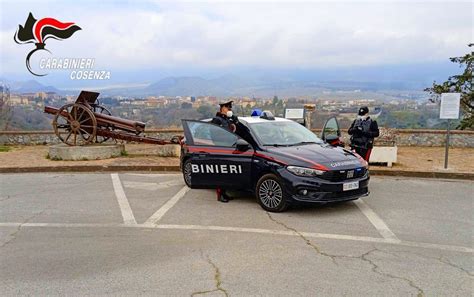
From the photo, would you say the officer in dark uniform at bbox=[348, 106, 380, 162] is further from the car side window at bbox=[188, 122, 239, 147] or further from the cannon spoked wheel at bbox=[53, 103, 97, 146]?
the cannon spoked wheel at bbox=[53, 103, 97, 146]

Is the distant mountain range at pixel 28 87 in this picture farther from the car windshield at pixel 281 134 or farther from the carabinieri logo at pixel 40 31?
the car windshield at pixel 281 134

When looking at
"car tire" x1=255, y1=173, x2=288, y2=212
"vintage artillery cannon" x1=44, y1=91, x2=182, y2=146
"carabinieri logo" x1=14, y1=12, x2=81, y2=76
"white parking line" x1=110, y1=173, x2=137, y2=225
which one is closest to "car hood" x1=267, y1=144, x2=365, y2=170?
"car tire" x1=255, y1=173, x2=288, y2=212

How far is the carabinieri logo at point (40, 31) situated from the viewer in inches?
603

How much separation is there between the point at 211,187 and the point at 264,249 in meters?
2.72

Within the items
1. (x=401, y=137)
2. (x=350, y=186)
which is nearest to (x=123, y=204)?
(x=350, y=186)

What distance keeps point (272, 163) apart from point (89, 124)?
7.89 metres

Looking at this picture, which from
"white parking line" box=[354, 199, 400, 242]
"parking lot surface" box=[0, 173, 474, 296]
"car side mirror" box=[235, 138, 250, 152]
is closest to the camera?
"parking lot surface" box=[0, 173, 474, 296]

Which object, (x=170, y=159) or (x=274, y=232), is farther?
(x=170, y=159)

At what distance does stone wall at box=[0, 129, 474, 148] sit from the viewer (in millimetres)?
15500

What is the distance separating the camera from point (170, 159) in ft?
42.1

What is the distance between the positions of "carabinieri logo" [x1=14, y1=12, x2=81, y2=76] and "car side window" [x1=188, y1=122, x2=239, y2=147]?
9.67 meters

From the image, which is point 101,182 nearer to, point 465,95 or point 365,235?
point 365,235

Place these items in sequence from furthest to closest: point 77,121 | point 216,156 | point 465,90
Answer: point 465,90 < point 77,121 < point 216,156

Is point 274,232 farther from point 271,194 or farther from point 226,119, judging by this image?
point 226,119
